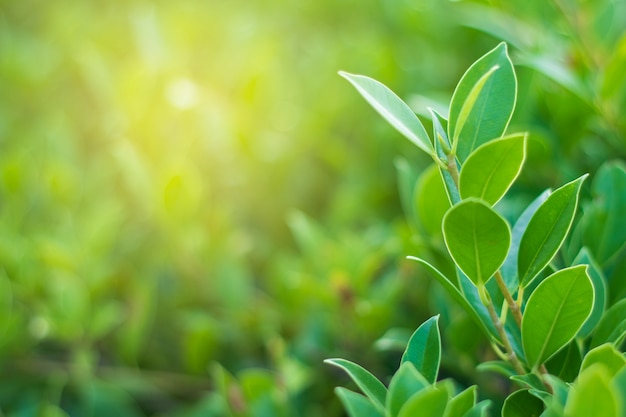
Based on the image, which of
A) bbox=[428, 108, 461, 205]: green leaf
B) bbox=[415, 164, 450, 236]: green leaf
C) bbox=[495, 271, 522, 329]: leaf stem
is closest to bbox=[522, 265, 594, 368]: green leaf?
bbox=[495, 271, 522, 329]: leaf stem

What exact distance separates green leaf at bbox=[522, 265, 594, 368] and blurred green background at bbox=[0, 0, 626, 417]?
0.78 feet

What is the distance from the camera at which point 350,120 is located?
5.29 feet

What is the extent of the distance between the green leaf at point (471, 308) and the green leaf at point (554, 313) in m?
0.03

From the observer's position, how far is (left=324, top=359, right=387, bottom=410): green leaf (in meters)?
0.65

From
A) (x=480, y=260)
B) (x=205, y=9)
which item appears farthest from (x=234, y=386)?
(x=205, y=9)

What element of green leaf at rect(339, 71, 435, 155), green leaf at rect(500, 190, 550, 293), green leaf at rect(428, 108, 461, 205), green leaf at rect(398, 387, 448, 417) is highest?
green leaf at rect(339, 71, 435, 155)

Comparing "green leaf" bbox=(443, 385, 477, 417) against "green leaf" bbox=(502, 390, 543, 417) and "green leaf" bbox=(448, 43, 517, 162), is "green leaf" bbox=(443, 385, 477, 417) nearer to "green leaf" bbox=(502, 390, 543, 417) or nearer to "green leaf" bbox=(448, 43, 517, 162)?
"green leaf" bbox=(502, 390, 543, 417)

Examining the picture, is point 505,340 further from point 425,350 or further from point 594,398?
point 594,398

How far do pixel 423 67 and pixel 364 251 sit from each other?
0.56 metres

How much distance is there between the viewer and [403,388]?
0.61 metres

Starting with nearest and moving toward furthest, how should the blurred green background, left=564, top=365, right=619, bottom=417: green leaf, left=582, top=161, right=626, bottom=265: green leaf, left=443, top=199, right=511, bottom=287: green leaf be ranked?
left=564, top=365, right=619, bottom=417: green leaf → left=443, top=199, right=511, bottom=287: green leaf → left=582, top=161, right=626, bottom=265: green leaf → the blurred green background

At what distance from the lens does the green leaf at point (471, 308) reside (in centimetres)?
66

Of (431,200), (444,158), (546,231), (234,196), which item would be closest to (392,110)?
(444,158)

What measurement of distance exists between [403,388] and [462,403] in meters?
0.06
